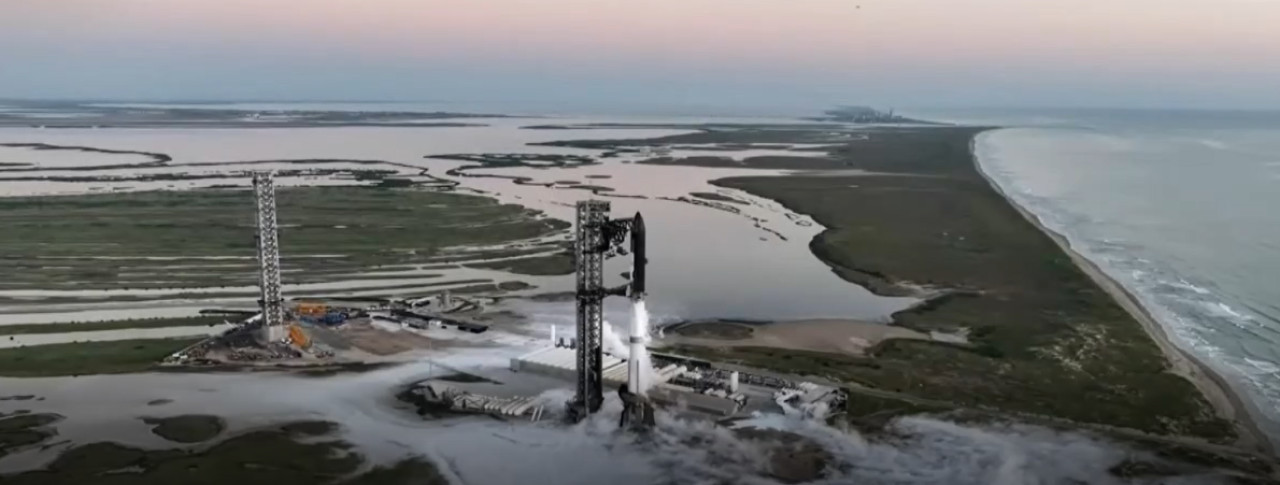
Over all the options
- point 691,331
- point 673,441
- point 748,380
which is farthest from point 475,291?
point 673,441

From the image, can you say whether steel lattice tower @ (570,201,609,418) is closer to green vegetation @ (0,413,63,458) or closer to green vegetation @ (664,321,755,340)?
green vegetation @ (664,321,755,340)

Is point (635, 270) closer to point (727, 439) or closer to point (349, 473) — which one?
point (727, 439)

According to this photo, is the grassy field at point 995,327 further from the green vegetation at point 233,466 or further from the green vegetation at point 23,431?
the green vegetation at point 23,431

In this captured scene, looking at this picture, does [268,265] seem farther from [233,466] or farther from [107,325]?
[233,466]

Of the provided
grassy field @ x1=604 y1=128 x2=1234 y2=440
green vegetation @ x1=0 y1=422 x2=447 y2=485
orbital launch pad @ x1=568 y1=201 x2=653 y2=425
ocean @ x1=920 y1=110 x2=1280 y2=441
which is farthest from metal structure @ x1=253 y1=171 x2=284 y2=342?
ocean @ x1=920 y1=110 x2=1280 y2=441

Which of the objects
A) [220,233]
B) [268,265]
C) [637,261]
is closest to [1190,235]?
[637,261]
